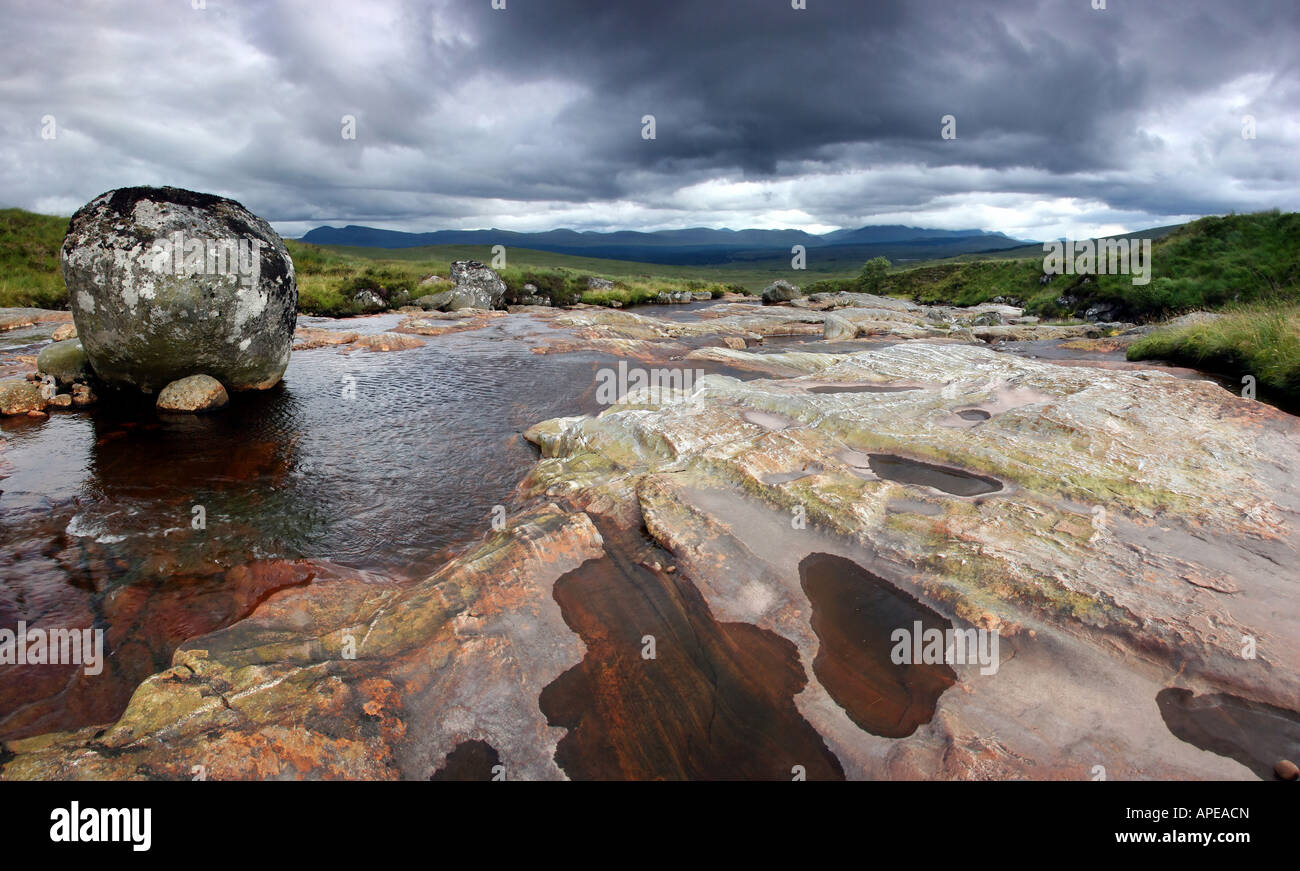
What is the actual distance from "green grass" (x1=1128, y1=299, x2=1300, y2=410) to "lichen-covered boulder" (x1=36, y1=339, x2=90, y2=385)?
25.7 m

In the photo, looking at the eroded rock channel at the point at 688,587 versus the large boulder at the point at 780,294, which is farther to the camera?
the large boulder at the point at 780,294

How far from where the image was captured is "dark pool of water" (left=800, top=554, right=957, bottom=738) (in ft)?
13.6

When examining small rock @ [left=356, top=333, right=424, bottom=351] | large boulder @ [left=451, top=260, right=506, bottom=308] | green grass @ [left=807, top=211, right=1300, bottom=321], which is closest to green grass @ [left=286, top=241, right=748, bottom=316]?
large boulder @ [left=451, top=260, right=506, bottom=308]

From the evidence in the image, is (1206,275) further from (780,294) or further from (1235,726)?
(1235,726)

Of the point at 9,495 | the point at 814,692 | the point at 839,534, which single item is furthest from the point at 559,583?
the point at 9,495

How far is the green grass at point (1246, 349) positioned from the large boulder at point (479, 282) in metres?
31.0

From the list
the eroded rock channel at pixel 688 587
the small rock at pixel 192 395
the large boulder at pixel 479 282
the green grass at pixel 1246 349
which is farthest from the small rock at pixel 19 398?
the green grass at pixel 1246 349

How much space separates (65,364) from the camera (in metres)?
13.1

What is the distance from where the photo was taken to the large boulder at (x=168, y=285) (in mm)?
11508

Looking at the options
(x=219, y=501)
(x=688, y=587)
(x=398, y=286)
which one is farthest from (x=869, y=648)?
(x=398, y=286)

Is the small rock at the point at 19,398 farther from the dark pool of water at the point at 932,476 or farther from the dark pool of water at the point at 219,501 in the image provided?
the dark pool of water at the point at 932,476

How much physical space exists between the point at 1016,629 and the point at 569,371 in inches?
532

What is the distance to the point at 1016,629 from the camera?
15.3 feet

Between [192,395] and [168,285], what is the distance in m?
2.31
